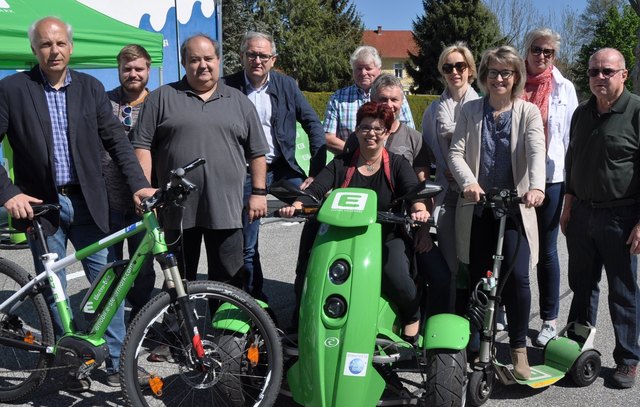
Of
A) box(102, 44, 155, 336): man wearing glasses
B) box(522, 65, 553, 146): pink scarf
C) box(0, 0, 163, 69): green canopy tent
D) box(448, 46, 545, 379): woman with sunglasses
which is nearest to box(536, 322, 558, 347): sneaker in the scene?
box(448, 46, 545, 379): woman with sunglasses

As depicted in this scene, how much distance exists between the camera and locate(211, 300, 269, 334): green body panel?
11.0ft

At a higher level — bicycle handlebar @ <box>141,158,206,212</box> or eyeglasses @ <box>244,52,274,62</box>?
eyeglasses @ <box>244,52,274,62</box>

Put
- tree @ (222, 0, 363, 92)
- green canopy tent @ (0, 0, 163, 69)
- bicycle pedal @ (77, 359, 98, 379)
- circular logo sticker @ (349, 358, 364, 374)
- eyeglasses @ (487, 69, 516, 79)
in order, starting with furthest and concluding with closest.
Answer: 1. tree @ (222, 0, 363, 92)
2. green canopy tent @ (0, 0, 163, 69)
3. eyeglasses @ (487, 69, 516, 79)
4. bicycle pedal @ (77, 359, 98, 379)
5. circular logo sticker @ (349, 358, 364, 374)

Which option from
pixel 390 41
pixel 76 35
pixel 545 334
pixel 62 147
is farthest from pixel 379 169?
pixel 390 41

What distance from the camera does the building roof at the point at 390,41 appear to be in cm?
7812

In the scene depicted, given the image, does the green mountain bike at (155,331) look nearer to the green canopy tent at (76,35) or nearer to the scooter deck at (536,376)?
the scooter deck at (536,376)

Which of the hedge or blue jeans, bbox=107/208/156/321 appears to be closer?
blue jeans, bbox=107/208/156/321

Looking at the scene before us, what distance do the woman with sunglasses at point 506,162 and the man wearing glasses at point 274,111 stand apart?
44.1 inches

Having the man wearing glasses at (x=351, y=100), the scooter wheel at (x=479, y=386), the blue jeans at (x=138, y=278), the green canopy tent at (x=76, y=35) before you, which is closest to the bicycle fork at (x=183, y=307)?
the blue jeans at (x=138, y=278)

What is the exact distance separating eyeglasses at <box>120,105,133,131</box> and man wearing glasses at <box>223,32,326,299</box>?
2.44 feet

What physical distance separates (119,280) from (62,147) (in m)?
0.82

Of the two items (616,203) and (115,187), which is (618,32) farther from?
(115,187)

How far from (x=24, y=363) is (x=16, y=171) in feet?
3.68

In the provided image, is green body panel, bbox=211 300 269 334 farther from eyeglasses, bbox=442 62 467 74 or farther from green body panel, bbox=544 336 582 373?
eyeglasses, bbox=442 62 467 74
